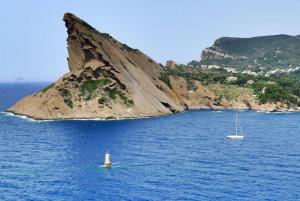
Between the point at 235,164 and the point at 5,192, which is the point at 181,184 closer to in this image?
the point at 235,164

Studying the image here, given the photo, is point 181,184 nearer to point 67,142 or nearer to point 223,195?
point 223,195

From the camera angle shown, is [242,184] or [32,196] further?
[242,184]

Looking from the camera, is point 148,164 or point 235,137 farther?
point 235,137

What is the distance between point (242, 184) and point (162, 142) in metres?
54.3

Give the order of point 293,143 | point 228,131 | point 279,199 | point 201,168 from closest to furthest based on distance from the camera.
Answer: point 279,199 → point 201,168 → point 293,143 → point 228,131

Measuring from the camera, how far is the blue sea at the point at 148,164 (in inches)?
3922

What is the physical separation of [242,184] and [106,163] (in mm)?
32318

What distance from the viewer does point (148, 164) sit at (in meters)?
124

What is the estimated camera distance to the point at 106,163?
4774 inches

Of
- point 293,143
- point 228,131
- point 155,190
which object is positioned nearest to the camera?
point 155,190

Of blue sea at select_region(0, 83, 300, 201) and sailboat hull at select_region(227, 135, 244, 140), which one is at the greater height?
sailboat hull at select_region(227, 135, 244, 140)

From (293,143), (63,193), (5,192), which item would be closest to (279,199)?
(63,193)

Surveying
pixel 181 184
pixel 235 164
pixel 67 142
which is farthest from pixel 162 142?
pixel 181 184

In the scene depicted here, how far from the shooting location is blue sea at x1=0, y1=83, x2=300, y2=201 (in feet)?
327
